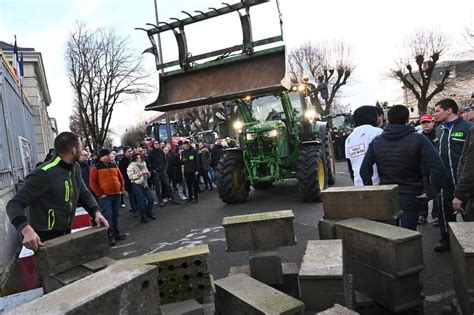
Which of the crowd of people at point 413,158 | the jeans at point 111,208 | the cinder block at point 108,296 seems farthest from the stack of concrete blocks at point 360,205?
the jeans at point 111,208

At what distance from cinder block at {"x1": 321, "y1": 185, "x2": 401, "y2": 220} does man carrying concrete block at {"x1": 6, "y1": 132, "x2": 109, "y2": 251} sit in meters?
2.27

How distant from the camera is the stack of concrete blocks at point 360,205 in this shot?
3.96 metres

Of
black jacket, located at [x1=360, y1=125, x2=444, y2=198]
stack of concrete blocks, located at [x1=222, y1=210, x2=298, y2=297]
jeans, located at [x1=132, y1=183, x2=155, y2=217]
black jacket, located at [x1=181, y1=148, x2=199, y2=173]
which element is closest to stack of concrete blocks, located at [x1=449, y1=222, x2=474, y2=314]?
black jacket, located at [x1=360, y1=125, x2=444, y2=198]

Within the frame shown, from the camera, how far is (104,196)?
802cm

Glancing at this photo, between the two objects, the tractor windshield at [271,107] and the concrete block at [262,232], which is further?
the tractor windshield at [271,107]

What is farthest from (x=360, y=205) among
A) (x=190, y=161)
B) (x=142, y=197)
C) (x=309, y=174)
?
(x=190, y=161)

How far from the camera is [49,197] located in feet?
11.7

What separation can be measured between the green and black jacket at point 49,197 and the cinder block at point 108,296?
1229mm

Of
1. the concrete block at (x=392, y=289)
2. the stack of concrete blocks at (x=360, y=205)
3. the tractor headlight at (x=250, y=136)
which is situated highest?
the tractor headlight at (x=250, y=136)

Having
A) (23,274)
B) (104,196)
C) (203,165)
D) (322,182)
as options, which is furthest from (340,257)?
(203,165)

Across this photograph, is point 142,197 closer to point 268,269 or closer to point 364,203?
point 268,269

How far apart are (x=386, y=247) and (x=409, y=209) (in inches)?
47.0

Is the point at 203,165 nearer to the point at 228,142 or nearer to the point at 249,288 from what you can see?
the point at 228,142

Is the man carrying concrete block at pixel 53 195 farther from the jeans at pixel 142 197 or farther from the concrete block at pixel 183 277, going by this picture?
the jeans at pixel 142 197
